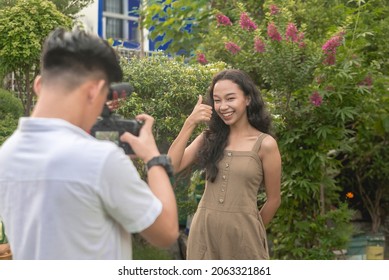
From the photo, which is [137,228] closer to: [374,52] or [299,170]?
[299,170]

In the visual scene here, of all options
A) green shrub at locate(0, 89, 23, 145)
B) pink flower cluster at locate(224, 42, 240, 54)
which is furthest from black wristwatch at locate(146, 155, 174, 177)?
green shrub at locate(0, 89, 23, 145)

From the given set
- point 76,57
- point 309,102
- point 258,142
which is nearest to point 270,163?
point 258,142

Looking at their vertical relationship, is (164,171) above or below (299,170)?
above

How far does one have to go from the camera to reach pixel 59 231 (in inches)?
69.6

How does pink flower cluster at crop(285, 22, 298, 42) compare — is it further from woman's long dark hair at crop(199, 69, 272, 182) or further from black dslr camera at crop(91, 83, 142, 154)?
black dslr camera at crop(91, 83, 142, 154)

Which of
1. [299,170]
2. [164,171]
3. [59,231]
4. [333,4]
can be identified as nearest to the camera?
[59,231]

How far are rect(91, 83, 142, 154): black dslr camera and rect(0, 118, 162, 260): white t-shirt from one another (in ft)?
0.88

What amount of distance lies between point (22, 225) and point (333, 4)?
570 centimetres

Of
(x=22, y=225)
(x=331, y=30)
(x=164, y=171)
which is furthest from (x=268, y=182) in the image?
(x=331, y=30)

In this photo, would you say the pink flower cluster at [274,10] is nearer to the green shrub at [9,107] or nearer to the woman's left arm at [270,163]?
the woman's left arm at [270,163]

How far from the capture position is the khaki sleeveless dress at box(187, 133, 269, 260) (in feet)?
11.1

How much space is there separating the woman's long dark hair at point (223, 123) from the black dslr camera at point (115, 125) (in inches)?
58.0

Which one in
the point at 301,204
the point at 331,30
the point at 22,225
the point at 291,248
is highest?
the point at 331,30

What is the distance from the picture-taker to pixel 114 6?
1328 cm
